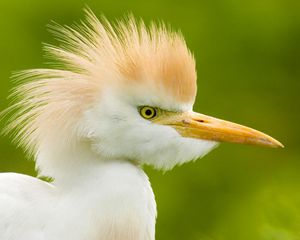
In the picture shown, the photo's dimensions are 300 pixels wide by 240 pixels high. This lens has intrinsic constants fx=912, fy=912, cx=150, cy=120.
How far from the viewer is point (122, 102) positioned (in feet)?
9.81

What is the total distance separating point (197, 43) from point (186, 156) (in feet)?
12.2

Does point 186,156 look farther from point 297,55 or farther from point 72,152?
→ point 297,55

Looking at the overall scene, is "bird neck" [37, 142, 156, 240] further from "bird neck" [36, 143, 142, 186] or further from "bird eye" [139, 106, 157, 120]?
"bird eye" [139, 106, 157, 120]

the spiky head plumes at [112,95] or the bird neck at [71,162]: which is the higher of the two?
the spiky head plumes at [112,95]

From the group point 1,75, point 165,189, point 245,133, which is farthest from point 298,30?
point 245,133

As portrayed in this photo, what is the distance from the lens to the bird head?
9.82 feet

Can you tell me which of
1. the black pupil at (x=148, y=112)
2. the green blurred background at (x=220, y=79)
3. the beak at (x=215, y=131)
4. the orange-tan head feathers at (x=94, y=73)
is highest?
the orange-tan head feathers at (x=94, y=73)

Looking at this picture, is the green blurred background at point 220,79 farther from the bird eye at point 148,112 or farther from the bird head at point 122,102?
the bird eye at point 148,112

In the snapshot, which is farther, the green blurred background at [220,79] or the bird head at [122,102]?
the green blurred background at [220,79]

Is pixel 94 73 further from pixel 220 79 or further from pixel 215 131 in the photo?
pixel 220 79

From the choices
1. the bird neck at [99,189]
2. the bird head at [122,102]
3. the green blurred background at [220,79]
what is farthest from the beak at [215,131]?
the green blurred background at [220,79]

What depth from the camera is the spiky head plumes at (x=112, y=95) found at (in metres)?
2.99

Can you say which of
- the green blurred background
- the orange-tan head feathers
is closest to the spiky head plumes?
the orange-tan head feathers

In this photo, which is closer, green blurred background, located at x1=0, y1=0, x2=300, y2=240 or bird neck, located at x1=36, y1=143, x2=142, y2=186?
bird neck, located at x1=36, y1=143, x2=142, y2=186
